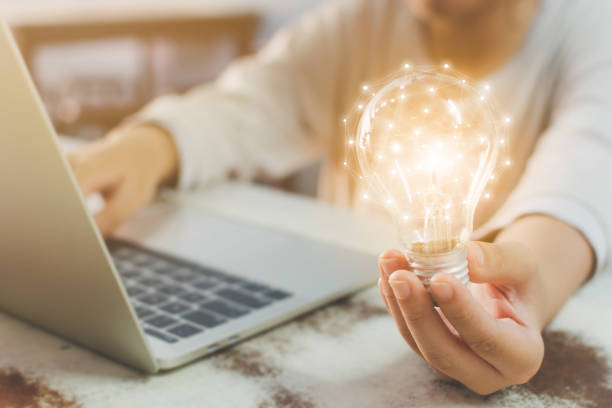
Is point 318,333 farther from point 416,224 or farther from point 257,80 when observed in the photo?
point 257,80

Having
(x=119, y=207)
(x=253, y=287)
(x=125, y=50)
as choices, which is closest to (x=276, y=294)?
(x=253, y=287)

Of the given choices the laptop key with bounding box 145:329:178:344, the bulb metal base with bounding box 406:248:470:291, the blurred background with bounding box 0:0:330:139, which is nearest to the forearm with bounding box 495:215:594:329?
the bulb metal base with bounding box 406:248:470:291

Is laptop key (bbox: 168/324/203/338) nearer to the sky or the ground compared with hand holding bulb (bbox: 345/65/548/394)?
nearer to the ground

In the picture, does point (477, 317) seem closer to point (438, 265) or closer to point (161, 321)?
point (438, 265)

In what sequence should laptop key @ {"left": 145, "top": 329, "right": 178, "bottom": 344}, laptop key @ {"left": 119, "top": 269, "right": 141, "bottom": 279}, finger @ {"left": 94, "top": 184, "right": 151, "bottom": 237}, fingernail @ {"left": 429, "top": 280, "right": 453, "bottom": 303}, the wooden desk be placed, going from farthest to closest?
the wooden desk → finger @ {"left": 94, "top": 184, "right": 151, "bottom": 237} → laptop key @ {"left": 119, "top": 269, "right": 141, "bottom": 279} → laptop key @ {"left": 145, "top": 329, "right": 178, "bottom": 344} → fingernail @ {"left": 429, "top": 280, "right": 453, "bottom": 303}

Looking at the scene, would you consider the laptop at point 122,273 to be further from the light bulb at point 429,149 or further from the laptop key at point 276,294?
the light bulb at point 429,149

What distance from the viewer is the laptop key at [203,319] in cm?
39

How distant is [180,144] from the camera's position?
0.74m

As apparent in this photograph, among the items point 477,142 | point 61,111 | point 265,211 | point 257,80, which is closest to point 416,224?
point 477,142

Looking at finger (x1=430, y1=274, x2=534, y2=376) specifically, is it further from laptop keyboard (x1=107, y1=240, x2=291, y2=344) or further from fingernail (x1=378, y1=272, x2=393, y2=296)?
laptop keyboard (x1=107, y1=240, x2=291, y2=344)

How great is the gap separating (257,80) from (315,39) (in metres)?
0.12

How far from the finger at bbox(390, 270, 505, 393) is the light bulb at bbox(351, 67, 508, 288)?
0.05 meters

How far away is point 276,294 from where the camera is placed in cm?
44

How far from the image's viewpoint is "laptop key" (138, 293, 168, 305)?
42 centimetres
